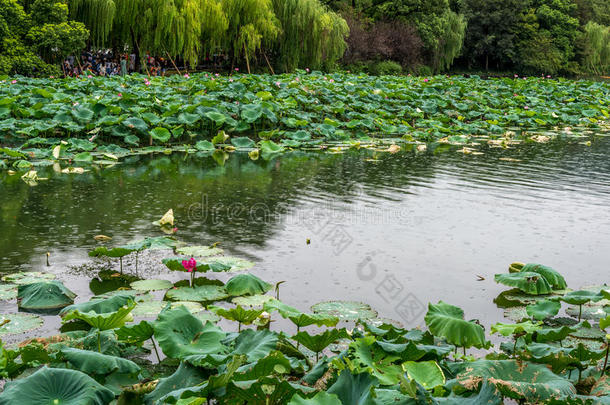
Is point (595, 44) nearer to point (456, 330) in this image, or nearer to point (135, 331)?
point (456, 330)

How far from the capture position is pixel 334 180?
7.08 metres

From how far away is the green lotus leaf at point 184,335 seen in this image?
2447 millimetres

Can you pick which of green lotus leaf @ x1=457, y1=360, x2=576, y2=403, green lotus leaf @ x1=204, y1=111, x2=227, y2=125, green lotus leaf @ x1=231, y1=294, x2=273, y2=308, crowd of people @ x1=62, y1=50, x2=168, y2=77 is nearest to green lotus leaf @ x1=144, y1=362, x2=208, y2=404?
green lotus leaf @ x1=457, y1=360, x2=576, y2=403

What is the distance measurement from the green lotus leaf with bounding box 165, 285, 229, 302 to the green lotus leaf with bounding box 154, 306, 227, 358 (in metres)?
0.75

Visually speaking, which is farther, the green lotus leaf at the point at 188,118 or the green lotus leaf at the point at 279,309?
the green lotus leaf at the point at 188,118

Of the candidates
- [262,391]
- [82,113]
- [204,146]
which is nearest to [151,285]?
[262,391]

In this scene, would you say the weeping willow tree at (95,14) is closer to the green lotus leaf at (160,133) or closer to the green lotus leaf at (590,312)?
the green lotus leaf at (160,133)

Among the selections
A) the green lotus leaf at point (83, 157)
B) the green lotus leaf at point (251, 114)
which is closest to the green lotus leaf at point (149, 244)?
the green lotus leaf at point (83, 157)

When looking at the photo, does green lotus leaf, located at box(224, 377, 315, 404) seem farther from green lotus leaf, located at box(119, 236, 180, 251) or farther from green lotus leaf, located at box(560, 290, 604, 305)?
green lotus leaf, located at box(119, 236, 180, 251)

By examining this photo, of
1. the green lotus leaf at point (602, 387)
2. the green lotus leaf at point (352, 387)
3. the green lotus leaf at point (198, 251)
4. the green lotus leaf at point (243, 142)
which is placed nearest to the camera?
the green lotus leaf at point (352, 387)

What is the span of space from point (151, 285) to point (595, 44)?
43.6 metres

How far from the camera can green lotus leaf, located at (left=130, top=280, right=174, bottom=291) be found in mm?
3567

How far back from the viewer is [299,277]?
3.95 m

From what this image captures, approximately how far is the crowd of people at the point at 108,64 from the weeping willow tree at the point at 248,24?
2.21 metres
